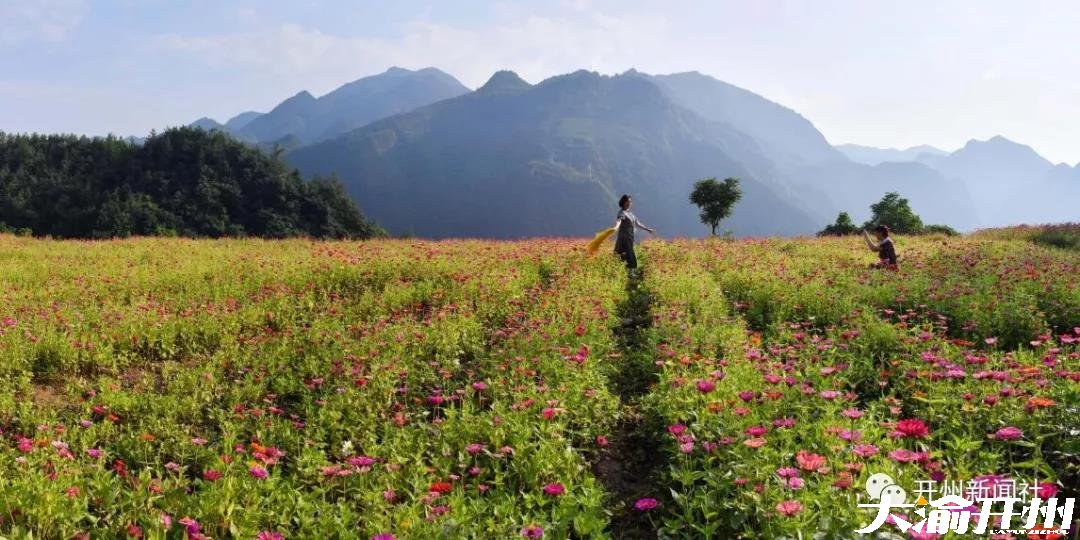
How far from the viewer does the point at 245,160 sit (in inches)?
2586

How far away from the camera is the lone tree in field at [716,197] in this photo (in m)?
42.6

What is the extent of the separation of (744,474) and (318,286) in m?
10.5

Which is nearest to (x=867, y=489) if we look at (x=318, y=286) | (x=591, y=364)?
(x=591, y=364)

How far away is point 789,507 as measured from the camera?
334 cm

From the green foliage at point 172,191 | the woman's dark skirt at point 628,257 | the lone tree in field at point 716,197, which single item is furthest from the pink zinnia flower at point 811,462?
the green foliage at point 172,191

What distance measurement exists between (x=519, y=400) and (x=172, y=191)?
219 ft

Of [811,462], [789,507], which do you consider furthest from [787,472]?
[789,507]

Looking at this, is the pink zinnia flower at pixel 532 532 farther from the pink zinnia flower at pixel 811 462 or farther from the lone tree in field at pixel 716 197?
the lone tree in field at pixel 716 197

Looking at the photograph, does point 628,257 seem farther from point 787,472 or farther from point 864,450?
point 787,472

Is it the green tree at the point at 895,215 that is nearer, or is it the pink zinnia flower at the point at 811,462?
the pink zinnia flower at the point at 811,462

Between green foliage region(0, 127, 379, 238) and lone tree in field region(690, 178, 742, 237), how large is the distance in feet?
102

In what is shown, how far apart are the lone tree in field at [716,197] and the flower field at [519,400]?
30.1 metres

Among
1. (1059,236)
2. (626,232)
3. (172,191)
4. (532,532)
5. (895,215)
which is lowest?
(532,532)

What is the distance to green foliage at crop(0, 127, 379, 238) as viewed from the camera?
5784cm
